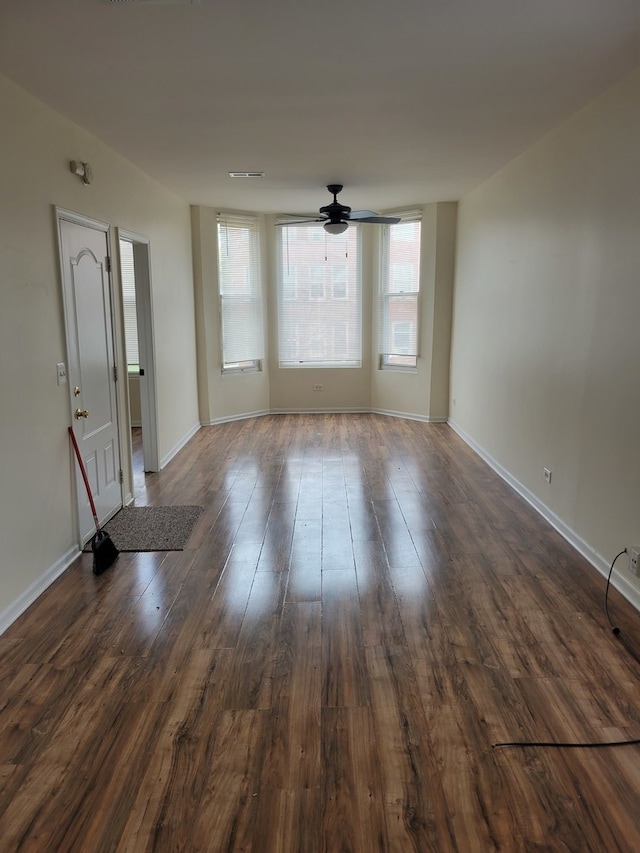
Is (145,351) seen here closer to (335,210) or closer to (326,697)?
(335,210)

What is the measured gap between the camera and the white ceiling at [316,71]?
2.23 metres

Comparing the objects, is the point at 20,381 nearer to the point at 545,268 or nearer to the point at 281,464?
the point at 281,464

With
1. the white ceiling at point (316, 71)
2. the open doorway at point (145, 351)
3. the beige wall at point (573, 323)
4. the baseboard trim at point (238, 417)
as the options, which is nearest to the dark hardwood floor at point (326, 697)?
the beige wall at point (573, 323)

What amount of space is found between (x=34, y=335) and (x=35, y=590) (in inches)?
55.3

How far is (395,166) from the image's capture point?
4.88 metres

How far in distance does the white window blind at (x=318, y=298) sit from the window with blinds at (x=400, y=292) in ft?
1.24

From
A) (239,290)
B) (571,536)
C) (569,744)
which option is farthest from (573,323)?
(239,290)

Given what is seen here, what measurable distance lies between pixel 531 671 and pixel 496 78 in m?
2.88

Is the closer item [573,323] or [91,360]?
[573,323]

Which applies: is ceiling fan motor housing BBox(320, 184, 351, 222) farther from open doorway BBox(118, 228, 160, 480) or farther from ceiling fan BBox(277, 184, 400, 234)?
open doorway BBox(118, 228, 160, 480)

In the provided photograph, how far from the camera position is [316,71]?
2.79 metres

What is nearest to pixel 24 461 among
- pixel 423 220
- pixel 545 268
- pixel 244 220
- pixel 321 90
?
pixel 321 90

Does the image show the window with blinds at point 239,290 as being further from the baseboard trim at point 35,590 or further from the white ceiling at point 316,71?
the baseboard trim at point 35,590

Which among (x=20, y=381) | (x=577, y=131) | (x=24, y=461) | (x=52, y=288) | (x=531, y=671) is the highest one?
(x=577, y=131)
